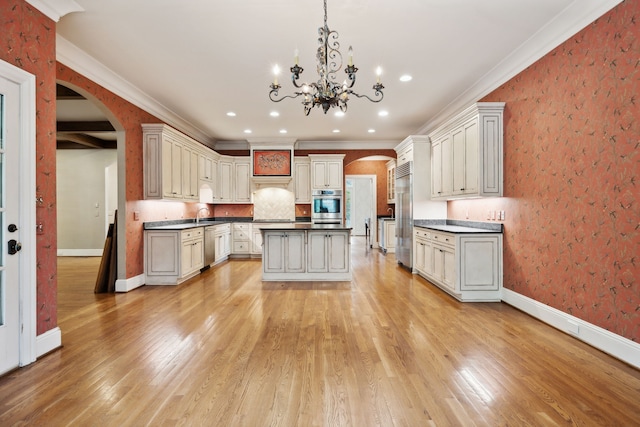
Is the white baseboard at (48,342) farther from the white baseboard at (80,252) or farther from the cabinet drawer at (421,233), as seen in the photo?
the white baseboard at (80,252)

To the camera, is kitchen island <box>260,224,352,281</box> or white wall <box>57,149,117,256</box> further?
white wall <box>57,149,117,256</box>

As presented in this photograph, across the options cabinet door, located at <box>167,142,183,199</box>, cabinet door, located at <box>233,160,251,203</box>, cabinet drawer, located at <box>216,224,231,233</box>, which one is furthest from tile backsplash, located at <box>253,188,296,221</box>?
cabinet door, located at <box>167,142,183,199</box>

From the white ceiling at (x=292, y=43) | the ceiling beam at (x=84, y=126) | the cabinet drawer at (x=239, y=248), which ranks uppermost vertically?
the white ceiling at (x=292, y=43)

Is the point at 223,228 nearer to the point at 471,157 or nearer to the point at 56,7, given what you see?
the point at 56,7

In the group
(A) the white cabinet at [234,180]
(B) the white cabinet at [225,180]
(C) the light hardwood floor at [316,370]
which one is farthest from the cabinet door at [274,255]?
(B) the white cabinet at [225,180]

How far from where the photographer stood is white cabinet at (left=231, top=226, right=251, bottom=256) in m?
8.06

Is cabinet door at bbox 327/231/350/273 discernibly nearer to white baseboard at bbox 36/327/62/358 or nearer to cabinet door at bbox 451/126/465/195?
cabinet door at bbox 451/126/465/195

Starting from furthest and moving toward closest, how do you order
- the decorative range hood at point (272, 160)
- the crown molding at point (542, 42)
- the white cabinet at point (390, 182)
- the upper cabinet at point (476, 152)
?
the white cabinet at point (390, 182) → the decorative range hood at point (272, 160) → the upper cabinet at point (476, 152) → the crown molding at point (542, 42)

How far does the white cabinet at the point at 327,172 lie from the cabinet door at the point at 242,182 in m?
1.67

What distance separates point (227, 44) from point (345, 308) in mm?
3250

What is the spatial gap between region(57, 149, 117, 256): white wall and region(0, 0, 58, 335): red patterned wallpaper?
6.47 m

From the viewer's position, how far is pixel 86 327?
334 cm

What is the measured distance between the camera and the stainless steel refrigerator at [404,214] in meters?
6.30

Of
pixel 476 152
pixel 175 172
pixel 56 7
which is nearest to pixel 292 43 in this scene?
pixel 56 7
